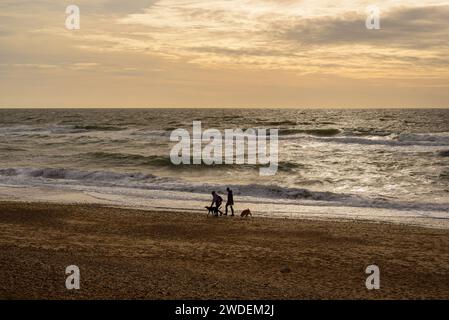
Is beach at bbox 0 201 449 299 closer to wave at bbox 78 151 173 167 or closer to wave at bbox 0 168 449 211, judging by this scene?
wave at bbox 0 168 449 211

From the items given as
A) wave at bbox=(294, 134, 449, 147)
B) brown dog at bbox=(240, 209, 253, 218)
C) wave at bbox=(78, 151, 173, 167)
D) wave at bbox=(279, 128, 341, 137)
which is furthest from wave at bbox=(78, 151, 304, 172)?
wave at bbox=(279, 128, 341, 137)

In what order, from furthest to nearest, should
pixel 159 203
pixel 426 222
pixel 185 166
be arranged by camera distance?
1. pixel 185 166
2. pixel 159 203
3. pixel 426 222

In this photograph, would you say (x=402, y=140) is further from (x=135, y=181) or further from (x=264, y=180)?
(x=135, y=181)

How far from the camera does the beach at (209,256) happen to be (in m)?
11.1

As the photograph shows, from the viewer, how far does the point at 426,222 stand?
2020cm

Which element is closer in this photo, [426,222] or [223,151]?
[426,222]

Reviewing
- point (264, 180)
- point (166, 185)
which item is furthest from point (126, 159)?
point (264, 180)

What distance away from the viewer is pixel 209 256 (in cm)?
1445

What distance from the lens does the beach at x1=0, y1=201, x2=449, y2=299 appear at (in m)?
11.1
